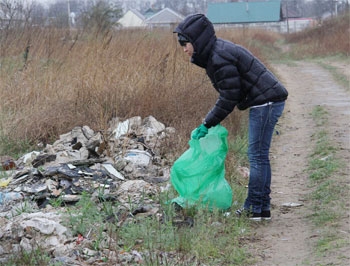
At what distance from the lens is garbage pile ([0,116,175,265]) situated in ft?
16.5

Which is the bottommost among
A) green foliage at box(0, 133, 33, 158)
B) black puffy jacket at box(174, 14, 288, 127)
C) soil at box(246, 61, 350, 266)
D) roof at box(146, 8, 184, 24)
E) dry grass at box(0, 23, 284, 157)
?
soil at box(246, 61, 350, 266)

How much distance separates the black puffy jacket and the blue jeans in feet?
0.30

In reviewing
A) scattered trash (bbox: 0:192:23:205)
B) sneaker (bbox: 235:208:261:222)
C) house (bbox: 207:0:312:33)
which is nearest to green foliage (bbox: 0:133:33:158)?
scattered trash (bbox: 0:192:23:205)

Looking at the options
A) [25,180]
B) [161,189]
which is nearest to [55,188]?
[25,180]

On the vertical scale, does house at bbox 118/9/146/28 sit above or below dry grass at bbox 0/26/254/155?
above

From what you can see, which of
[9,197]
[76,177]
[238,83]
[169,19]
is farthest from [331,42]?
[9,197]

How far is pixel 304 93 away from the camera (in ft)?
50.0

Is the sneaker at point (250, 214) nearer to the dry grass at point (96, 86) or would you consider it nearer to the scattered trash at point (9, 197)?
the dry grass at point (96, 86)

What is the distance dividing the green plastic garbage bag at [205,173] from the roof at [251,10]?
39994 millimetres

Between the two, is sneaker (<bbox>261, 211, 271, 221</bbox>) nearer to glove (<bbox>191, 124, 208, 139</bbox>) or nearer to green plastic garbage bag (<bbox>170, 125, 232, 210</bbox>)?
green plastic garbage bag (<bbox>170, 125, 232, 210</bbox>)

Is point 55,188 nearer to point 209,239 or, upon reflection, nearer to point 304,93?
point 209,239

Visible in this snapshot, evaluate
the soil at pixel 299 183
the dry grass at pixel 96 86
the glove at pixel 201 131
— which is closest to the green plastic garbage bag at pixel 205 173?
the glove at pixel 201 131

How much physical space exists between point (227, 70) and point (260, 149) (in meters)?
0.75

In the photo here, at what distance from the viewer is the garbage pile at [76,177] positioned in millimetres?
5027
